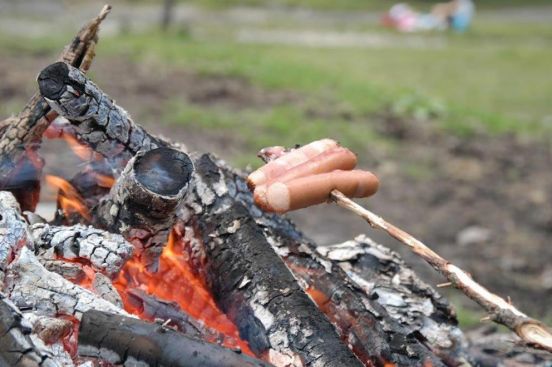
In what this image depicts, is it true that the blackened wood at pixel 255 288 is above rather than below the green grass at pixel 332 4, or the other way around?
above

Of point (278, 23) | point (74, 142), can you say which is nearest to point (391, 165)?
point (74, 142)

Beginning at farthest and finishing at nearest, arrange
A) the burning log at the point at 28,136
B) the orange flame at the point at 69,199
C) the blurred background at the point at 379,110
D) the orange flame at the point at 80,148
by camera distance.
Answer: the blurred background at the point at 379,110 < the orange flame at the point at 80,148 < the orange flame at the point at 69,199 < the burning log at the point at 28,136

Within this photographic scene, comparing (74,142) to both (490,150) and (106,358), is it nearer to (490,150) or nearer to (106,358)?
(106,358)

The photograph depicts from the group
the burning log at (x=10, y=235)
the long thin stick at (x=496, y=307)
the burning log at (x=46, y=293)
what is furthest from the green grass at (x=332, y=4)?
the long thin stick at (x=496, y=307)

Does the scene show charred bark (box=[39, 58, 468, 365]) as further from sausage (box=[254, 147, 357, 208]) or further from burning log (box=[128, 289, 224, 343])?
sausage (box=[254, 147, 357, 208])

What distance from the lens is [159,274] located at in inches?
99.6

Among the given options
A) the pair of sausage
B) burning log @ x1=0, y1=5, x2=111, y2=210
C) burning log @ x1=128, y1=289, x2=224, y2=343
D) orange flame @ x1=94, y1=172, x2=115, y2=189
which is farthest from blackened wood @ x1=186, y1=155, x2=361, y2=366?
burning log @ x1=0, y1=5, x2=111, y2=210

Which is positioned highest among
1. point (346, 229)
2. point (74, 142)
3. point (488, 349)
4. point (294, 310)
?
point (74, 142)

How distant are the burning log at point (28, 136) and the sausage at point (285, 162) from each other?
0.66m

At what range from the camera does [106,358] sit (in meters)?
1.94

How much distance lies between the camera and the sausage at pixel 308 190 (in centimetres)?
220

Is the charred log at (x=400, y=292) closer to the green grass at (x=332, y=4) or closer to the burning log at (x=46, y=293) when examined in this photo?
the burning log at (x=46, y=293)

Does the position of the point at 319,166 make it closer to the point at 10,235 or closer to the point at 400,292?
the point at 400,292

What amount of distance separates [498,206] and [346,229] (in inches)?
57.9
